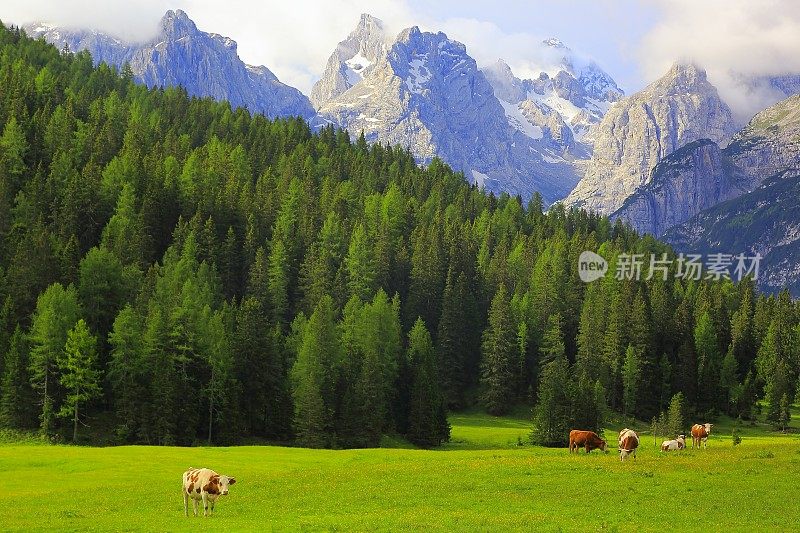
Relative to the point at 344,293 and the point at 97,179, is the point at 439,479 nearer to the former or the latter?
the point at 344,293

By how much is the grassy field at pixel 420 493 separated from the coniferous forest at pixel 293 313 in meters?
28.9

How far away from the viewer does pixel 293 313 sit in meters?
146

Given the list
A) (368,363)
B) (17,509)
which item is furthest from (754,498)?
(368,363)

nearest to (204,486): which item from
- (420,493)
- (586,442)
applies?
(420,493)

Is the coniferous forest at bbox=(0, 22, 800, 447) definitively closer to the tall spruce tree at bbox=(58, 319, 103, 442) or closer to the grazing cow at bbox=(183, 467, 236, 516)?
the tall spruce tree at bbox=(58, 319, 103, 442)

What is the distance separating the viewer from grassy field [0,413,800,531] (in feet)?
120

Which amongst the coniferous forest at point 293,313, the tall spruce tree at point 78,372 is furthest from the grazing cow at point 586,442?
the tall spruce tree at point 78,372

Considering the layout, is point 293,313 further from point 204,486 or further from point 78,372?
point 204,486

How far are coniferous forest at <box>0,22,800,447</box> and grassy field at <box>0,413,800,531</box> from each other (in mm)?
28895

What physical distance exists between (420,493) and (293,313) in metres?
103

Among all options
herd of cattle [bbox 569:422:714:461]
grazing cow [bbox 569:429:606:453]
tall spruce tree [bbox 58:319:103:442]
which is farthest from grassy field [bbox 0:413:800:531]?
tall spruce tree [bbox 58:319:103:442]

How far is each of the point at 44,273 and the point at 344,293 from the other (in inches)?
1893

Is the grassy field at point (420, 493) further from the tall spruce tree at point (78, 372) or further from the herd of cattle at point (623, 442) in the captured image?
the tall spruce tree at point (78, 372)

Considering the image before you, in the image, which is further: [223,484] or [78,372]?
[78,372]
